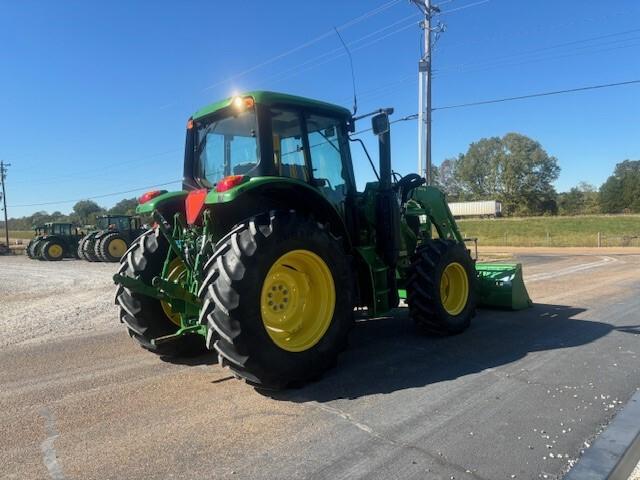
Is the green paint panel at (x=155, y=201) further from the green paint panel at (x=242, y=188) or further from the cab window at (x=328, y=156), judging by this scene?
the cab window at (x=328, y=156)

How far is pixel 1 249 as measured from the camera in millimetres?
36219

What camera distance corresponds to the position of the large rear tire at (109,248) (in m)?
22.3

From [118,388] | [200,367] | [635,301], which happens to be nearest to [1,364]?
[118,388]

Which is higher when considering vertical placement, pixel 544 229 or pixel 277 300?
pixel 277 300

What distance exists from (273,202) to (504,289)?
4299mm

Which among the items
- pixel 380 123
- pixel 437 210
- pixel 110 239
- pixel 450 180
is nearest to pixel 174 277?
pixel 380 123

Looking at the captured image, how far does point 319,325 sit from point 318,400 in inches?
30.6

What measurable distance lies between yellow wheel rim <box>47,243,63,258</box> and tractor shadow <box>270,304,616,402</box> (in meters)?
25.0

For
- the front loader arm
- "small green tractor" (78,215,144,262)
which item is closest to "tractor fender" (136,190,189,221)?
the front loader arm

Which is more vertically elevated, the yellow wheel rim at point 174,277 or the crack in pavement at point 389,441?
the yellow wheel rim at point 174,277

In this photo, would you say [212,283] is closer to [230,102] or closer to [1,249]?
[230,102]

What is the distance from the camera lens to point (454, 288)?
6387mm

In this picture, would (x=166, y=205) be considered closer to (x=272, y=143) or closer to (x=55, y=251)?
(x=272, y=143)

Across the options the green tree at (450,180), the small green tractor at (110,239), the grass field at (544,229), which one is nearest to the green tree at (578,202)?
the green tree at (450,180)
